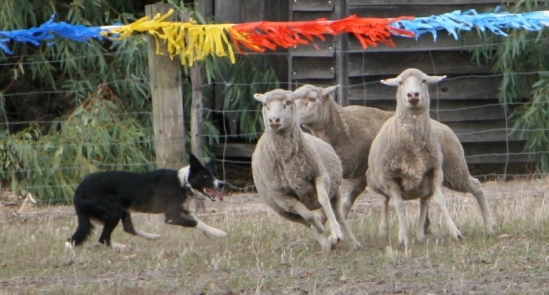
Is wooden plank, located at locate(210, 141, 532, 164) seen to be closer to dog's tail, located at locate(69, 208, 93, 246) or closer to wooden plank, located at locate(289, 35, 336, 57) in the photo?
wooden plank, located at locate(289, 35, 336, 57)

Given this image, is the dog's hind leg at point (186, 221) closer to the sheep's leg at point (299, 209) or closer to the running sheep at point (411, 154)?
the sheep's leg at point (299, 209)

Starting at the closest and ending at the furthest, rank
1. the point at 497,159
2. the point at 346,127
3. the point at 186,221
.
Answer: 1. the point at 186,221
2. the point at 346,127
3. the point at 497,159

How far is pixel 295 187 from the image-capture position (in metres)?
8.61

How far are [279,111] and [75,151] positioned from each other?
4.74m

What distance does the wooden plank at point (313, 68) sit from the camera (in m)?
13.3

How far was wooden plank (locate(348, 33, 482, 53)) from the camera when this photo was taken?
1324 centimetres

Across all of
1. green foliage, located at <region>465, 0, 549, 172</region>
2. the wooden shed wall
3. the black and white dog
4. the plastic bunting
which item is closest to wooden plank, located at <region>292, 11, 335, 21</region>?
the wooden shed wall

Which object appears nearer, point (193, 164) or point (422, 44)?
point (193, 164)

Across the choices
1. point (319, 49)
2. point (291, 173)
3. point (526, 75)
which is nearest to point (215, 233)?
→ point (291, 173)

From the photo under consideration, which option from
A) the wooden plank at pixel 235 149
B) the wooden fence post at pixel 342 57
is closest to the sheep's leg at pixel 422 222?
the wooden fence post at pixel 342 57

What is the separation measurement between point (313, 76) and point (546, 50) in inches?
108

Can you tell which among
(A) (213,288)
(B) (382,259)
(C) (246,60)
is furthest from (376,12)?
(A) (213,288)

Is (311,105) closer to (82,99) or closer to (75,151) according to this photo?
(75,151)

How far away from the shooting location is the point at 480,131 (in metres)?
13.6
